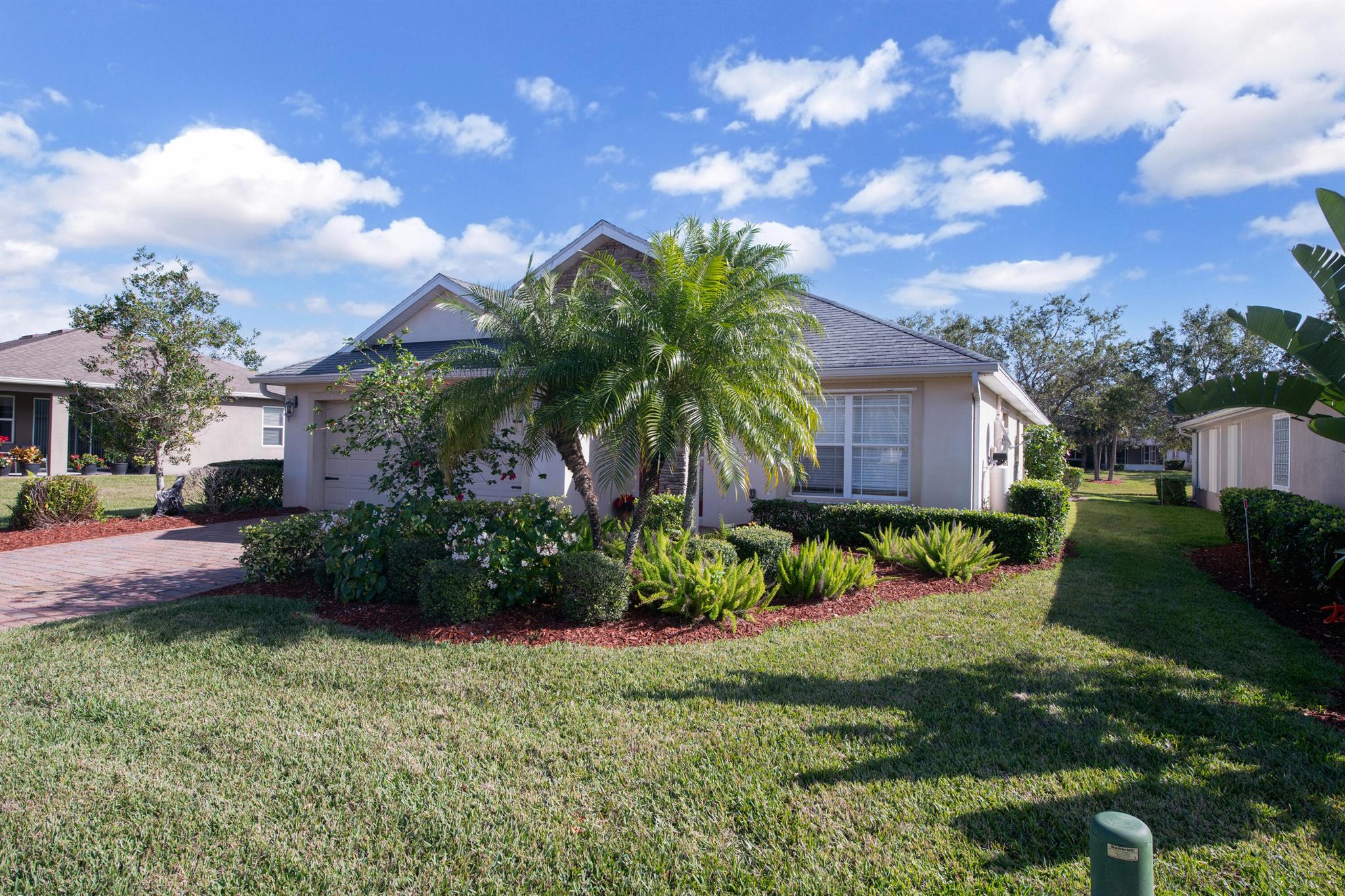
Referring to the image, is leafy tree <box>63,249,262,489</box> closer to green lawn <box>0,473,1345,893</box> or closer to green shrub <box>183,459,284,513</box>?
green shrub <box>183,459,284,513</box>

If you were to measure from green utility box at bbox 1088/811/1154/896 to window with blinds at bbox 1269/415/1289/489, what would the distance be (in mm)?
17591

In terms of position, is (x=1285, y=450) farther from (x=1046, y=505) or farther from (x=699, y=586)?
(x=699, y=586)

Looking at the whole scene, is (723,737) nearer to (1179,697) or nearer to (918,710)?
(918,710)

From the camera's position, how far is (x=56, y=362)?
23078mm

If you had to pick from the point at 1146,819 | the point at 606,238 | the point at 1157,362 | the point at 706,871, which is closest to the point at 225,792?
the point at 706,871

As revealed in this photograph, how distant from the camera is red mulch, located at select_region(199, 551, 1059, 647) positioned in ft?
21.0

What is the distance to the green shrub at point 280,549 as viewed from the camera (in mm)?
8297

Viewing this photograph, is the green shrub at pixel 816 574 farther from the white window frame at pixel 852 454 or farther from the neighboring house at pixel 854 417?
the white window frame at pixel 852 454

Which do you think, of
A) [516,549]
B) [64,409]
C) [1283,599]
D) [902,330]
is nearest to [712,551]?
[516,549]

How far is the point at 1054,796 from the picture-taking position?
11.7ft

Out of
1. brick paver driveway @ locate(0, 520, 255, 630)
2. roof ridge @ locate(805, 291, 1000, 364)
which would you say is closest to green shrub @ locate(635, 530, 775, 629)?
roof ridge @ locate(805, 291, 1000, 364)

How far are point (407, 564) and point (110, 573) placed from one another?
5.33 meters

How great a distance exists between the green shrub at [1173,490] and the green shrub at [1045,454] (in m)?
7.26

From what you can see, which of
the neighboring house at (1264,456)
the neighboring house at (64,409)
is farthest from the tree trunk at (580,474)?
the neighboring house at (64,409)
